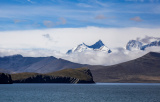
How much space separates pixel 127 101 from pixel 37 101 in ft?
119

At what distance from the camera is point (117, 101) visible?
431 feet

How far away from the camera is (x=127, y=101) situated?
13075 centimetres

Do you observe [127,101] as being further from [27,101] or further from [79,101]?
[27,101]

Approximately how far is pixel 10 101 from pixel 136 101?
51.2 metres

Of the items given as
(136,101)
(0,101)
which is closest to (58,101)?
(0,101)

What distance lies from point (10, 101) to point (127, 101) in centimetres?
4709

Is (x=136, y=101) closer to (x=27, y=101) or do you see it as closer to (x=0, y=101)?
(x=27, y=101)

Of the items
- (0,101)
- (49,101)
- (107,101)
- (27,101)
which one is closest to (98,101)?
(107,101)

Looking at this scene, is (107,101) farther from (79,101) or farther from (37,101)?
(37,101)

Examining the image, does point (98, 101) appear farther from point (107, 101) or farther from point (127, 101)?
point (127, 101)

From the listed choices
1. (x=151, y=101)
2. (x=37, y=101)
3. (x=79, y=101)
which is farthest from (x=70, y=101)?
(x=151, y=101)

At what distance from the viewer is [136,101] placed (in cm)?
13262

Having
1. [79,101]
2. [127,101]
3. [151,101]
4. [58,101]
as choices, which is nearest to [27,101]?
[58,101]

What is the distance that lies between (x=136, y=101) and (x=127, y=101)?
174 inches
